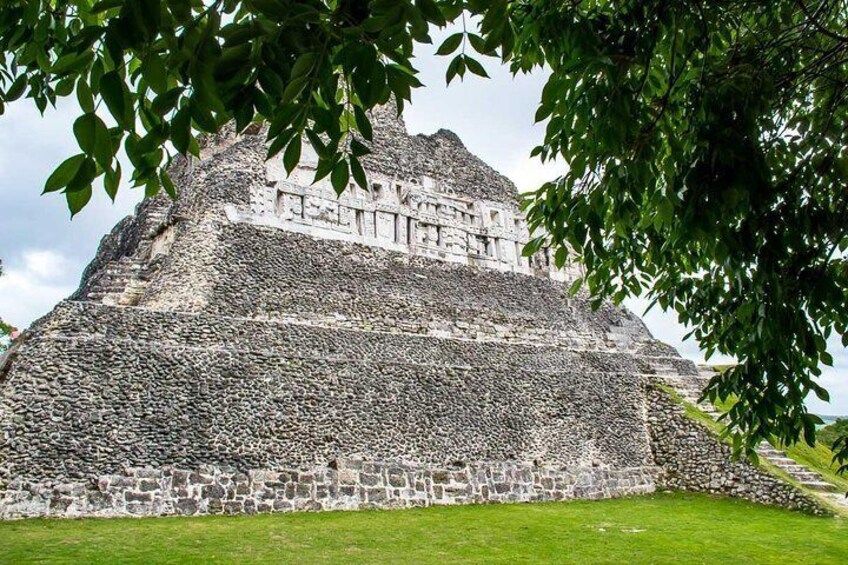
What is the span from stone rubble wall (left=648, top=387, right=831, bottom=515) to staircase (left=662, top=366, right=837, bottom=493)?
53cm

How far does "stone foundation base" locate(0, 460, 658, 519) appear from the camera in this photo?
8.25 m

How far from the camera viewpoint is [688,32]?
11.8ft

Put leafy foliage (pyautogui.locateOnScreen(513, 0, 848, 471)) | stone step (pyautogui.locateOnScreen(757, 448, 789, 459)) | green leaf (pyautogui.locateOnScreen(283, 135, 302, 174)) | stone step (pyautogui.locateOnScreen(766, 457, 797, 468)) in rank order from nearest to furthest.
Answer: green leaf (pyautogui.locateOnScreen(283, 135, 302, 174)), leafy foliage (pyautogui.locateOnScreen(513, 0, 848, 471)), stone step (pyautogui.locateOnScreen(766, 457, 797, 468)), stone step (pyautogui.locateOnScreen(757, 448, 789, 459))

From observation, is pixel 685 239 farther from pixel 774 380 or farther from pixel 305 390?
pixel 305 390

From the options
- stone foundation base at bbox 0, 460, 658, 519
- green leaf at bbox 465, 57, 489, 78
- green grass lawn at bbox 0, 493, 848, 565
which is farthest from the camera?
stone foundation base at bbox 0, 460, 658, 519

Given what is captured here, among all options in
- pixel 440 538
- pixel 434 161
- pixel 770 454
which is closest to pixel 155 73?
pixel 440 538

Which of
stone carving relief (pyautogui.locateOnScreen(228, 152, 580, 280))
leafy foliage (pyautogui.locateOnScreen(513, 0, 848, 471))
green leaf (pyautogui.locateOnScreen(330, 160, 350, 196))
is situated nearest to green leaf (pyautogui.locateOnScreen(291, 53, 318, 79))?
green leaf (pyautogui.locateOnScreen(330, 160, 350, 196))

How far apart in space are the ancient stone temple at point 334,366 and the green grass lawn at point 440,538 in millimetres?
815

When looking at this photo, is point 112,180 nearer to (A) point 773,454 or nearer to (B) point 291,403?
(B) point 291,403

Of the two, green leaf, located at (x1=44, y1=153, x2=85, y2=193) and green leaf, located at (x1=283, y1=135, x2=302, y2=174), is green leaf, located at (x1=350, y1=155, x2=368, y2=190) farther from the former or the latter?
green leaf, located at (x1=44, y1=153, x2=85, y2=193)

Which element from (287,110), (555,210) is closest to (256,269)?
(555,210)

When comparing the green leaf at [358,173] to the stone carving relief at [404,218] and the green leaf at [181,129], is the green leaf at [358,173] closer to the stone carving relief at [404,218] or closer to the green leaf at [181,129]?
the green leaf at [181,129]

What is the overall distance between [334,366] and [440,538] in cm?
410

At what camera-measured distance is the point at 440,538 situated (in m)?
8.00
